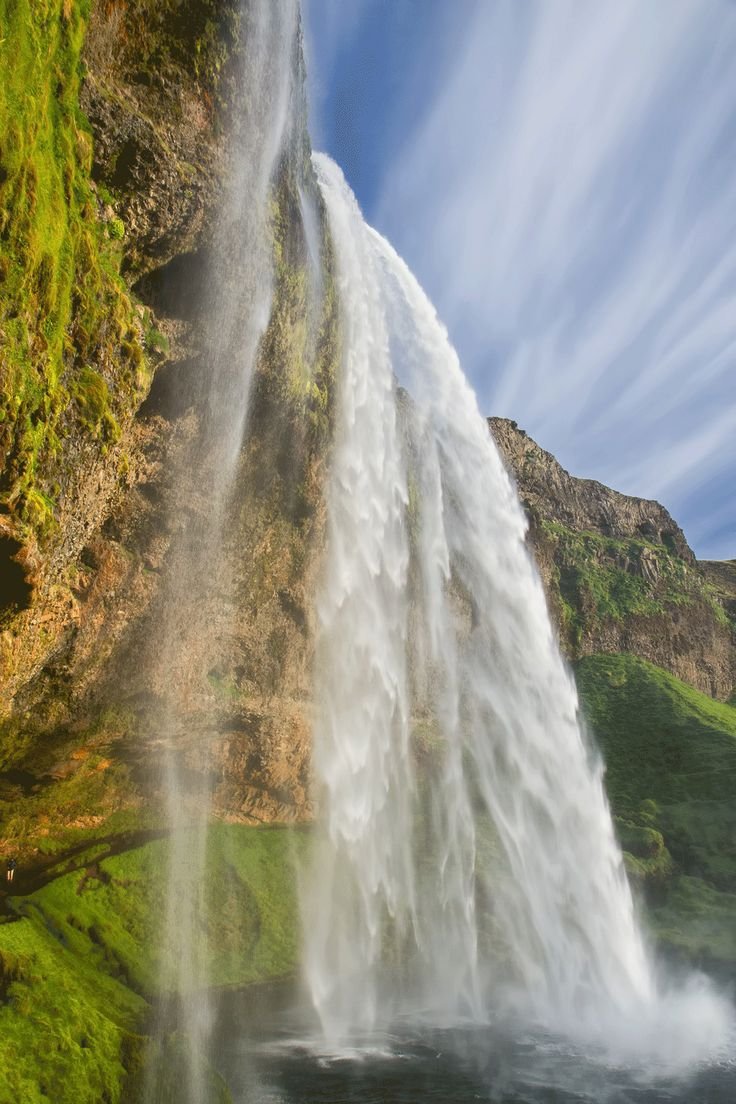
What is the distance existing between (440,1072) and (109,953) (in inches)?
362

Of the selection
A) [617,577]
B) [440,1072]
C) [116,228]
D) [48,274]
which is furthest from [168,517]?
[617,577]

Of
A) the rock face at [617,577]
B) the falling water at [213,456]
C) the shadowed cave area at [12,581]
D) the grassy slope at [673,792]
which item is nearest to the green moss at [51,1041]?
the falling water at [213,456]

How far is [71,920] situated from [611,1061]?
14.1 metres

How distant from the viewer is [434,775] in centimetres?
3000

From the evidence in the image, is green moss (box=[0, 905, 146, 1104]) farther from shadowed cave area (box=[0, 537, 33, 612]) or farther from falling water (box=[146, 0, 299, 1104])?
shadowed cave area (box=[0, 537, 33, 612])

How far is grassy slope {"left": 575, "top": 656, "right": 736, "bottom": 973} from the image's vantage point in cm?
2758

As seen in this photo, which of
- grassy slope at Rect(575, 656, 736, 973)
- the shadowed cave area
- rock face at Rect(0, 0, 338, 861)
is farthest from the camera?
grassy slope at Rect(575, 656, 736, 973)

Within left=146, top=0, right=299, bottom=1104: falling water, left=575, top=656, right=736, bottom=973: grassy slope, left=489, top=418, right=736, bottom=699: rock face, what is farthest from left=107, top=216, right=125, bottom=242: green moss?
left=489, top=418, right=736, bottom=699: rock face

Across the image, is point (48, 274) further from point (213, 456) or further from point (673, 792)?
point (673, 792)

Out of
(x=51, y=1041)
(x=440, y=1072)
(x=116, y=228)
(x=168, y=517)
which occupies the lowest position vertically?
(x=440, y=1072)

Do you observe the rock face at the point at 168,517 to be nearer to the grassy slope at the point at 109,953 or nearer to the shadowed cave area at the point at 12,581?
the shadowed cave area at the point at 12,581

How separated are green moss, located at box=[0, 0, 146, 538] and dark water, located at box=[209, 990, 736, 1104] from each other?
40.3 ft

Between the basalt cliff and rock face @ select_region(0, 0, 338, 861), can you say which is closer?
the basalt cliff

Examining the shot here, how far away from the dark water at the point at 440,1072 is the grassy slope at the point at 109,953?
2.80m
